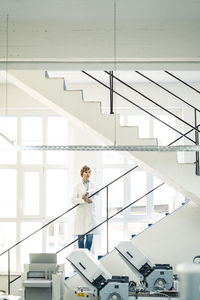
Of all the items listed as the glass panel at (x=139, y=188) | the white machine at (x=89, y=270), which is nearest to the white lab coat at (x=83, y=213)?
the glass panel at (x=139, y=188)

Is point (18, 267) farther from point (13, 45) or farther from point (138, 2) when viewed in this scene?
point (138, 2)

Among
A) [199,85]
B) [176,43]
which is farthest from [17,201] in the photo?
[176,43]

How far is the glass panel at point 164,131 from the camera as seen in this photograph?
981 centimetres

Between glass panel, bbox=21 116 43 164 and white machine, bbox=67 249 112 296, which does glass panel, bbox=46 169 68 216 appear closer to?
glass panel, bbox=21 116 43 164

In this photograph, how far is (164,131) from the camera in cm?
984

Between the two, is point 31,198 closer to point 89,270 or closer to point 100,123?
point 100,123

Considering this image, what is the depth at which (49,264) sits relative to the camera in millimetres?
6625

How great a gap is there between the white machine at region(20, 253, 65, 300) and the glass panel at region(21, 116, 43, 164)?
3.34 m

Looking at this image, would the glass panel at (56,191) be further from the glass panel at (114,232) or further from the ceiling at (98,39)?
the ceiling at (98,39)

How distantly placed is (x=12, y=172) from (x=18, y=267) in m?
1.74

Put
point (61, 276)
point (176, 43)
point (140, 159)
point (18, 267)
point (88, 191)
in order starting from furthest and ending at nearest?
point (18, 267) < point (88, 191) < point (140, 159) < point (61, 276) < point (176, 43)

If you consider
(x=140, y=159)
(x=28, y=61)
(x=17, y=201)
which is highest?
(x=28, y=61)

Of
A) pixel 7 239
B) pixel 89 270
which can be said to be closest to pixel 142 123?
pixel 7 239

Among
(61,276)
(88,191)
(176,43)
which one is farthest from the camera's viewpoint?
(88,191)
